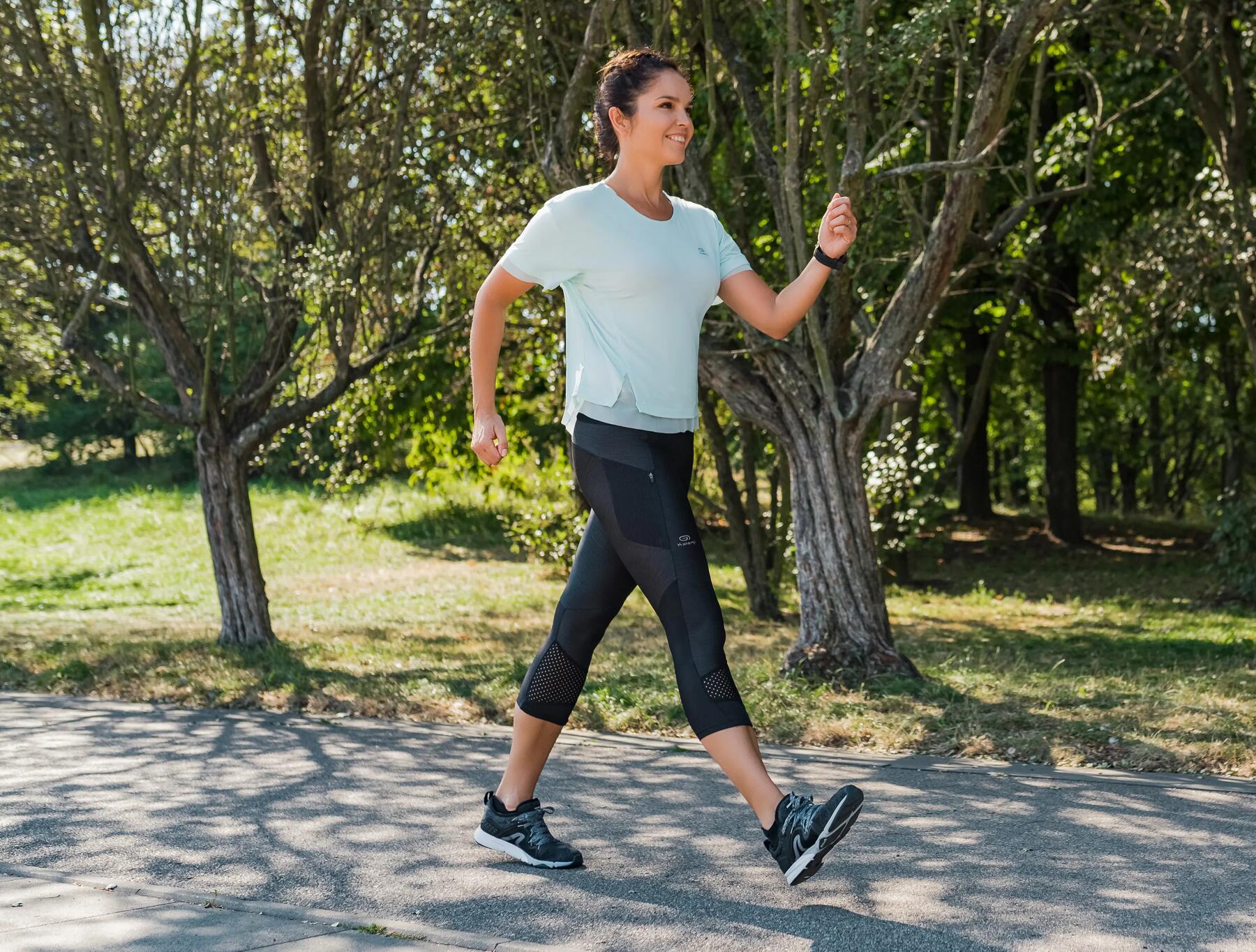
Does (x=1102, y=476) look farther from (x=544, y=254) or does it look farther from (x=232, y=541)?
(x=544, y=254)

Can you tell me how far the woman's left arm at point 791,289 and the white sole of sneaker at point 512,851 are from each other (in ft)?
5.38

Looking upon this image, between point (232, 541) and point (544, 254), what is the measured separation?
21.3 ft

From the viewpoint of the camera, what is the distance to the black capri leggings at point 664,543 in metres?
3.66

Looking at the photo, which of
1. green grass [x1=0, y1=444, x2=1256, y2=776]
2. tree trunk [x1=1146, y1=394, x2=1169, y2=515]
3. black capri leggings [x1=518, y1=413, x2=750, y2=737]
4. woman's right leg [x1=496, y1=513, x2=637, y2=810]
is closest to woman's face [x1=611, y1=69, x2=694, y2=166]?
black capri leggings [x1=518, y1=413, x2=750, y2=737]

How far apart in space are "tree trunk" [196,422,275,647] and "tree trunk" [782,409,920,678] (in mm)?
4100

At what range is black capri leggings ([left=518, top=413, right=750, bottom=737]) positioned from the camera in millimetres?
3656

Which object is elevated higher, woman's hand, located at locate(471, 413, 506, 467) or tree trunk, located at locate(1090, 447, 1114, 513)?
woman's hand, located at locate(471, 413, 506, 467)

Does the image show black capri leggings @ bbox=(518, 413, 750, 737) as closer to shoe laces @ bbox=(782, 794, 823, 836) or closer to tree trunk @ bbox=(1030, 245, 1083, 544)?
shoe laces @ bbox=(782, 794, 823, 836)

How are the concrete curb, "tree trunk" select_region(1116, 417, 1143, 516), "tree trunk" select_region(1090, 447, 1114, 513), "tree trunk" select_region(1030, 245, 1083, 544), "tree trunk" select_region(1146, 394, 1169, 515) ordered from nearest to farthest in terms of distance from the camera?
the concrete curb, "tree trunk" select_region(1030, 245, 1083, 544), "tree trunk" select_region(1146, 394, 1169, 515), "tree trunk" select_region(1116, 417, 1143, 516), "tree trunk" select_region(1090, 447, 1114, 513)

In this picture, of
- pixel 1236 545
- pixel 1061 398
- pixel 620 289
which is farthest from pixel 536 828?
pixel 1061 398

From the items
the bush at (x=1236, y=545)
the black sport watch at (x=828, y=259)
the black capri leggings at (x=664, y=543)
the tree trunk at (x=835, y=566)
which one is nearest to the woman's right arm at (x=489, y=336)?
the black capri leggings at (x=664, y=543)

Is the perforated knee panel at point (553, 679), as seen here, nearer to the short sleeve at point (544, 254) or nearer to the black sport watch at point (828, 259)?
the short sleeve at point (544, 254)

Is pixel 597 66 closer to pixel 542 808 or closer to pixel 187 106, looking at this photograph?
pixel 187 106

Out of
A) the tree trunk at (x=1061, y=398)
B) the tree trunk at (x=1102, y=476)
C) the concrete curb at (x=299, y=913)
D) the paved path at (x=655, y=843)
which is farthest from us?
the tree trunk at (x=1102, y=476)
